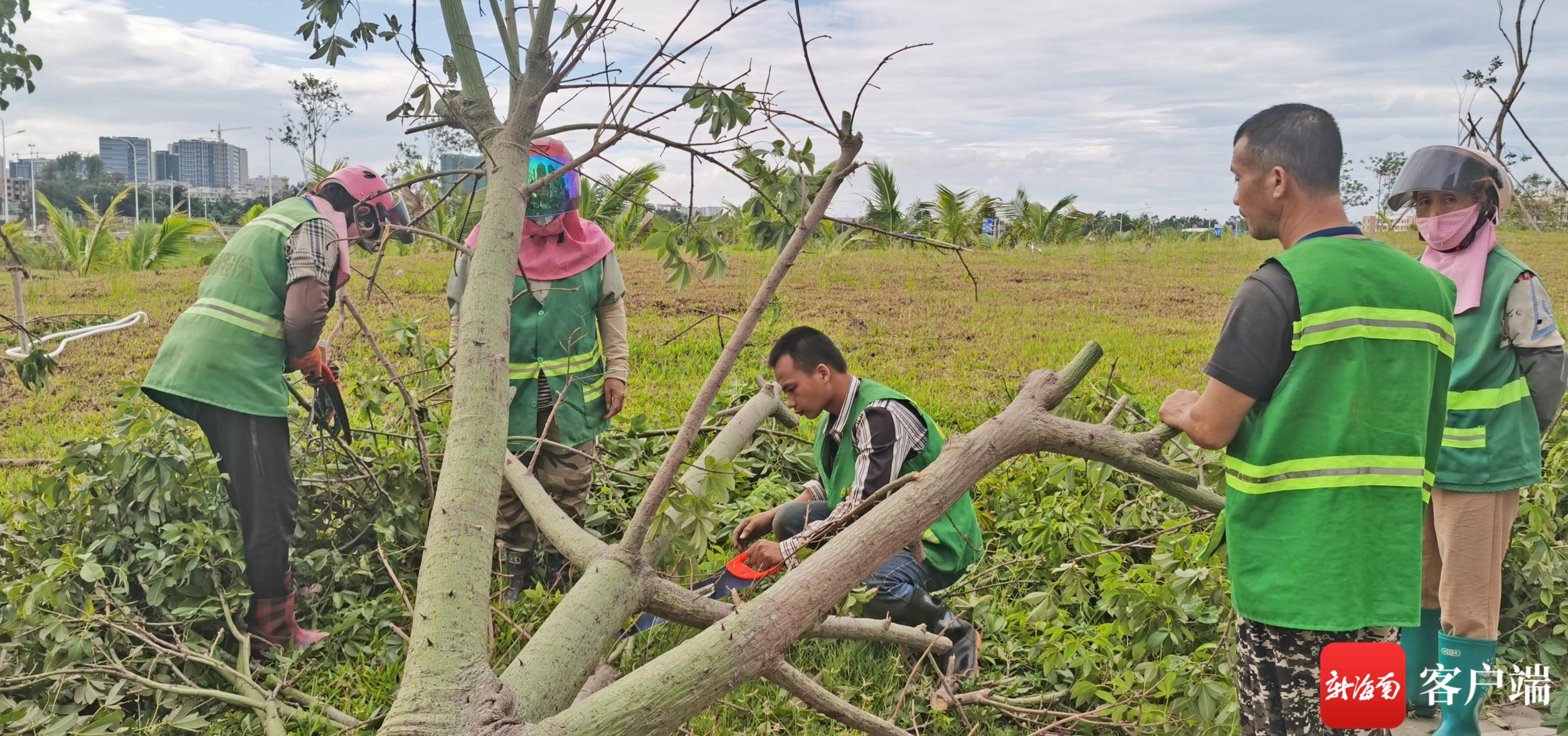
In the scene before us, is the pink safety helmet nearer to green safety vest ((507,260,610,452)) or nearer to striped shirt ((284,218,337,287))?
striped shirt ((284,218,337,287))

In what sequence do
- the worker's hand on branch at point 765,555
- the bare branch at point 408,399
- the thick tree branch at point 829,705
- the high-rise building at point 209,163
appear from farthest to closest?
the high-rise building at point 209,163 → the bare branch at point 408,399 → the worker's hand on branch at point 765,555 → the thick tree branch at point 829,705

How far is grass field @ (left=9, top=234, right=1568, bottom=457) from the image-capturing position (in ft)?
21.2

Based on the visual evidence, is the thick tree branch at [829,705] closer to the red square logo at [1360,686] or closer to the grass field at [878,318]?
the red square logo at [1360,686]

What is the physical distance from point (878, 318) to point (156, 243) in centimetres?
1079

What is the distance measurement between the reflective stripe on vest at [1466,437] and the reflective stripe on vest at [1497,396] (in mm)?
75

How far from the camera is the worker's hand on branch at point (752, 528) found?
3520 millimetres

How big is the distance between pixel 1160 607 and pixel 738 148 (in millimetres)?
1909

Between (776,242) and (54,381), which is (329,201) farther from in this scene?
(54,381)

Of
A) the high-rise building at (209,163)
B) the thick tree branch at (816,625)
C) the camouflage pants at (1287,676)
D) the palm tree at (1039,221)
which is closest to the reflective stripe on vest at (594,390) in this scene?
the thick tree branch at (816,625)

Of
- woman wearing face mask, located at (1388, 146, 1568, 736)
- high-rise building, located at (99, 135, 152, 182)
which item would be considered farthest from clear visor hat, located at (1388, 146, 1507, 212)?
high-rise building, located at (99, 135, 152, 182)

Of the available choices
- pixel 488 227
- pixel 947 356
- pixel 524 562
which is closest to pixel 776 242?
pixel 488 227

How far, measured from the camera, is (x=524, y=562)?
3.88 m

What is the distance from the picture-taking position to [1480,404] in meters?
2.93

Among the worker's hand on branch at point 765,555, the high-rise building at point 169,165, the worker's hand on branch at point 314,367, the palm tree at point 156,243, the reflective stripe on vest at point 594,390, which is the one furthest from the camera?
the high-rise building at point 169,165
